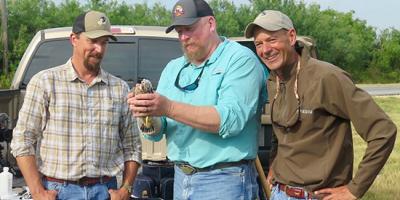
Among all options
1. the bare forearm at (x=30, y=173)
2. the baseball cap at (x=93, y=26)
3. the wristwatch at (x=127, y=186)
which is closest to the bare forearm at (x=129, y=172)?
the wristwatch at (x=127, y=186)

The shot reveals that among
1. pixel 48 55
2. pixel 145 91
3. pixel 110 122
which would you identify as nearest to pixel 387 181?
pixel 48 55

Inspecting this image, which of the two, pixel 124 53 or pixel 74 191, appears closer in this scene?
pixel 74 191

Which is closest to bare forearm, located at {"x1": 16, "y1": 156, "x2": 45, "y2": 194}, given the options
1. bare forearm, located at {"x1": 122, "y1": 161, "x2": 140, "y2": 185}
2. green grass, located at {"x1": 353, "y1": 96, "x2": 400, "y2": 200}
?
bare forearm, located at {"x1": 122, "y1": 161, "x2": 140, "y2": 185}

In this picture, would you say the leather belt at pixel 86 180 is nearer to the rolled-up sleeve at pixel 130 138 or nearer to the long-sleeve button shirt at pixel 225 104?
the rolled-up sleeve at pixel 130 138

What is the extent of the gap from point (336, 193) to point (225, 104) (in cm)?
66

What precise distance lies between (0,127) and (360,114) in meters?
2.81

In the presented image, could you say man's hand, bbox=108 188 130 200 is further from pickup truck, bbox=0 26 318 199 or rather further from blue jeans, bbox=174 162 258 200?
pickup truck, bbox=0 26 318 199

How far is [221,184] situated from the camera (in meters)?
3.29

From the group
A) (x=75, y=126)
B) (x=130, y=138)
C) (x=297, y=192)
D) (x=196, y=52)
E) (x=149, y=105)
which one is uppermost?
(x=196, y=52)

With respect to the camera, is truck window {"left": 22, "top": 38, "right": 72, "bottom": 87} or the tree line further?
the tree line

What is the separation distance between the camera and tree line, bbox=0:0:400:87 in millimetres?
30984

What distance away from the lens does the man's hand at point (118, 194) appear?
3.67 metres

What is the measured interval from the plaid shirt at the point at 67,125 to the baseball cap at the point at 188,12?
0.61 m

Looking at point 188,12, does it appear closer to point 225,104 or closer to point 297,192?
point 225,104
